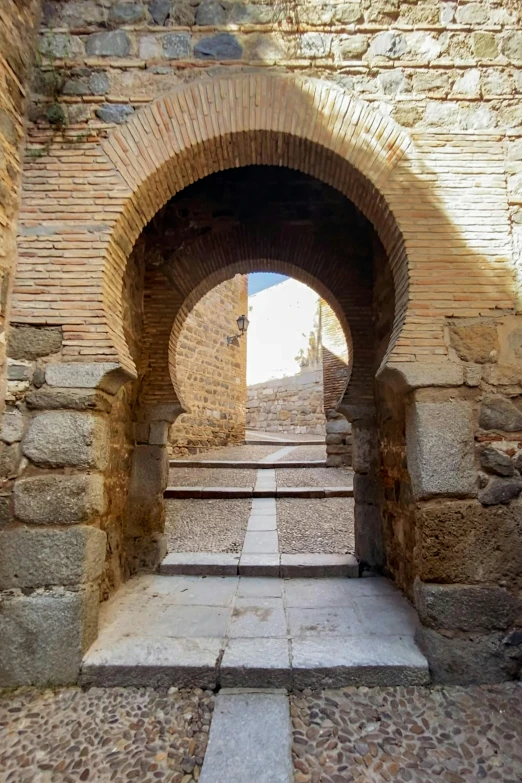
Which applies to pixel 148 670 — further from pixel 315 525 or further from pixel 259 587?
pixel 315 525

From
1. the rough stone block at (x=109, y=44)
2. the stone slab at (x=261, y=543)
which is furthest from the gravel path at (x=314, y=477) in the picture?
the rough stone block at (x=109, y=44)

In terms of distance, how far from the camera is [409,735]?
192cm

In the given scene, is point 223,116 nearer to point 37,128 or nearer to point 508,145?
point 37,128

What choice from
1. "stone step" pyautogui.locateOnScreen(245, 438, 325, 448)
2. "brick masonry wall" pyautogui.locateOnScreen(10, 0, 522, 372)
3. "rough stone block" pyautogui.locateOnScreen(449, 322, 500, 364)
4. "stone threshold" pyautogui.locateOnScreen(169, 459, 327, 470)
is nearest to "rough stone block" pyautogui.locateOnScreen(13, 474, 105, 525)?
"brick masonry wall" pyautogui.locateOnScreen(10, 0, 522, 372)

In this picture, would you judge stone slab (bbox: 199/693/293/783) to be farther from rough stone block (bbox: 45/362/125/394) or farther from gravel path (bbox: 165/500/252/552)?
gravel path (bbox: 165/500/252/552)

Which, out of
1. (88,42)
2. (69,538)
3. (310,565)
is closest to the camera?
(69,538)

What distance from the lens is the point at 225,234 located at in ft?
14.1

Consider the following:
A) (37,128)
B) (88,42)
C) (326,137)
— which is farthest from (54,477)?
(88,42)

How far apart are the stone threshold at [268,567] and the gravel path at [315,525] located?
15.1 inches

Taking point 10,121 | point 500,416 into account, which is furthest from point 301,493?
point 10,121

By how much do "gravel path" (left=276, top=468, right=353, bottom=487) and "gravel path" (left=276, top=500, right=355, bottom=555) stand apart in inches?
30.8

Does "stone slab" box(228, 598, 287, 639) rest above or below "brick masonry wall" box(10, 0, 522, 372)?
below

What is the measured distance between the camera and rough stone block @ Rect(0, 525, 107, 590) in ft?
7.44

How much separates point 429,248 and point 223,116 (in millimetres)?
1562
